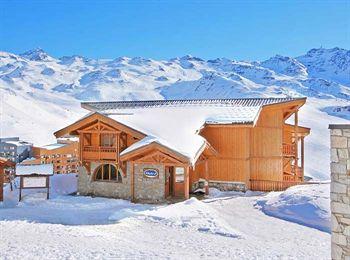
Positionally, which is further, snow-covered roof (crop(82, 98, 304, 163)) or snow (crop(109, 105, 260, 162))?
snow-covered roof (crop(82, 98, 304, 163))

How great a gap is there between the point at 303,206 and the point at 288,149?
10783mm

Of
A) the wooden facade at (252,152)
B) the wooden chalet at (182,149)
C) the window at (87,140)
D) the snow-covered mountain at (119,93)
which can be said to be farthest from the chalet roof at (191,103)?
the snow-covered mountain at (119,93)

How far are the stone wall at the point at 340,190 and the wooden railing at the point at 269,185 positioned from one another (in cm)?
1512

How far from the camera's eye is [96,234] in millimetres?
13609

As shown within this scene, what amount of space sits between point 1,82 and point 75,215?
473 feet

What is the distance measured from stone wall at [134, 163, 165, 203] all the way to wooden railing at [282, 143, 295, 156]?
10.3 m

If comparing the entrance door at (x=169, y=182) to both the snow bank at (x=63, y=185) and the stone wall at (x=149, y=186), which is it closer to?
the stone wall at (x=149, y=186)

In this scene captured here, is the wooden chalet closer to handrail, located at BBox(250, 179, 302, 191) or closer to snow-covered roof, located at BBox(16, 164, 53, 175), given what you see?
handrail, located at BBox(250, 179, 302, 191)

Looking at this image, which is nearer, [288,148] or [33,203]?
[33,203]

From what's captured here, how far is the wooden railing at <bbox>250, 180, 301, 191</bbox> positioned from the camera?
2334cm

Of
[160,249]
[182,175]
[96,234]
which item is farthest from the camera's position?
[182,175]

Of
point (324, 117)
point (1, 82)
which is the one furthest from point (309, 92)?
point (1, 82)

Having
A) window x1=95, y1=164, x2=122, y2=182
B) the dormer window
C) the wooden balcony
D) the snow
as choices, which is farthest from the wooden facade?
the dormer window

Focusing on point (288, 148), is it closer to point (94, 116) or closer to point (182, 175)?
point (182, 175)
